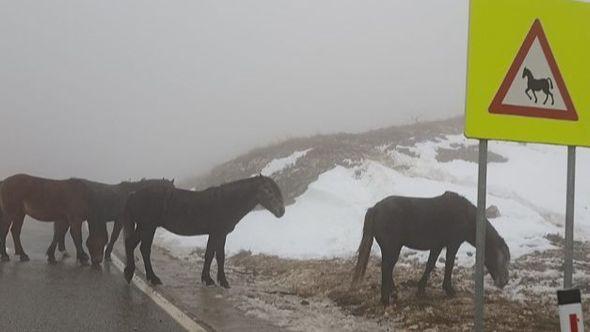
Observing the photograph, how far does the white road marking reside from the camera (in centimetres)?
631

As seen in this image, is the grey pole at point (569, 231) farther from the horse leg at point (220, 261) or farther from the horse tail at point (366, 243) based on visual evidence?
the horse leg at point (220, 261)

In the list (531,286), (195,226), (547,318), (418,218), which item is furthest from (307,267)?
(547,318)

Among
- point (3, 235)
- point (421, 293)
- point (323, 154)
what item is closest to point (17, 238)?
point (3, 235)

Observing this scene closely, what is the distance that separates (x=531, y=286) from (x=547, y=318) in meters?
1.68

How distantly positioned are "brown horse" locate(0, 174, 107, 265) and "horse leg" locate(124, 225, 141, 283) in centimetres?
205

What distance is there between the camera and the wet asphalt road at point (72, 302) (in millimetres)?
6242

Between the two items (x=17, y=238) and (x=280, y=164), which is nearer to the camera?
(x=17, y=238)

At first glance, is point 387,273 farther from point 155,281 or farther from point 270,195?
point 155,281

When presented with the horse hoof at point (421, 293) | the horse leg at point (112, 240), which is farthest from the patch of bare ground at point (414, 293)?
the horse leg at point (112, 240)

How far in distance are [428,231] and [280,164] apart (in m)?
13.5

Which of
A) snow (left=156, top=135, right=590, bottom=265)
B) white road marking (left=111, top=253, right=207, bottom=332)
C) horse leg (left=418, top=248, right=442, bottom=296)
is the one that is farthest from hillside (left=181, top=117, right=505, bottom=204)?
horse leg (left=418, top=248, right=442, bottom=296)

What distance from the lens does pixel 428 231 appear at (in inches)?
332

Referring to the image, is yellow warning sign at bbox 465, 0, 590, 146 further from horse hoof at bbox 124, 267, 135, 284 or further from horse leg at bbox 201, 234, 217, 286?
horse hoof at bbox 124, 267, 135, 284

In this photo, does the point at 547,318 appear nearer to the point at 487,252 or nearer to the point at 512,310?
the point at 512,310
